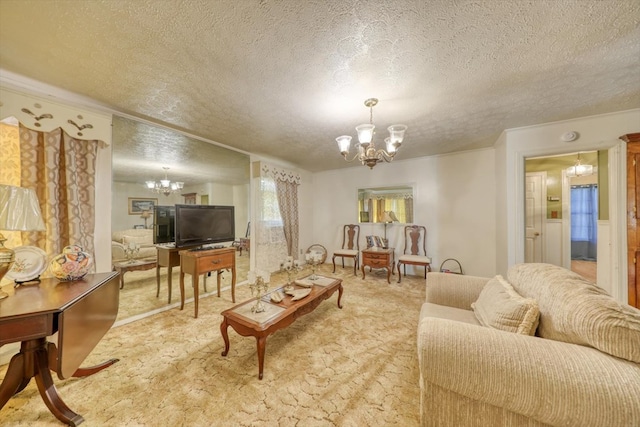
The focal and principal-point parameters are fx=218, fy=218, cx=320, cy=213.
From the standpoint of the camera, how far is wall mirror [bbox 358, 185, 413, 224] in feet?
14.4

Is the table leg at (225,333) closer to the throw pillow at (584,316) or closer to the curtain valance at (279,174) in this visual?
the throw pillow at (584,316)

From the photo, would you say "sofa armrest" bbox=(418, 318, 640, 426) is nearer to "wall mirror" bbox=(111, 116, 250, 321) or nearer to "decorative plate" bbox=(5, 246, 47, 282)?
"decorative plate" bbox=(5, 246, 47, 282)

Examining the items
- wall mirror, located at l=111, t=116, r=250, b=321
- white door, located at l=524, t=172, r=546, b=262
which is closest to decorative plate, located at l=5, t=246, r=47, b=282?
wall mirror, located at l=111, t=116, r=250, b=321

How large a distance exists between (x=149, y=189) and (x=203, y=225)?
757mm

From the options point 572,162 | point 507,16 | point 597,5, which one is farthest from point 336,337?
point 572,162

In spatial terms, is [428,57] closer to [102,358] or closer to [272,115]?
[272,115]

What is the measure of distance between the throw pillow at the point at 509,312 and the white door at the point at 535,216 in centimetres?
375

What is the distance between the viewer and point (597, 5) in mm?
1138

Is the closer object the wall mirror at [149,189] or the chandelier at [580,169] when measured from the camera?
the wall mirror at [149,189]

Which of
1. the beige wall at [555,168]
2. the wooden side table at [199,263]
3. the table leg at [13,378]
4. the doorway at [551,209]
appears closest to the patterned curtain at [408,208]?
the doorway at [551,209]

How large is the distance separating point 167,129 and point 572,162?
6625 mm

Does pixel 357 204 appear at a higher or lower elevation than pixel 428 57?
lower

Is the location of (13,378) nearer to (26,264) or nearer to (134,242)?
(26,264)

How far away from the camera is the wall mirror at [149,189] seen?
2.43m
